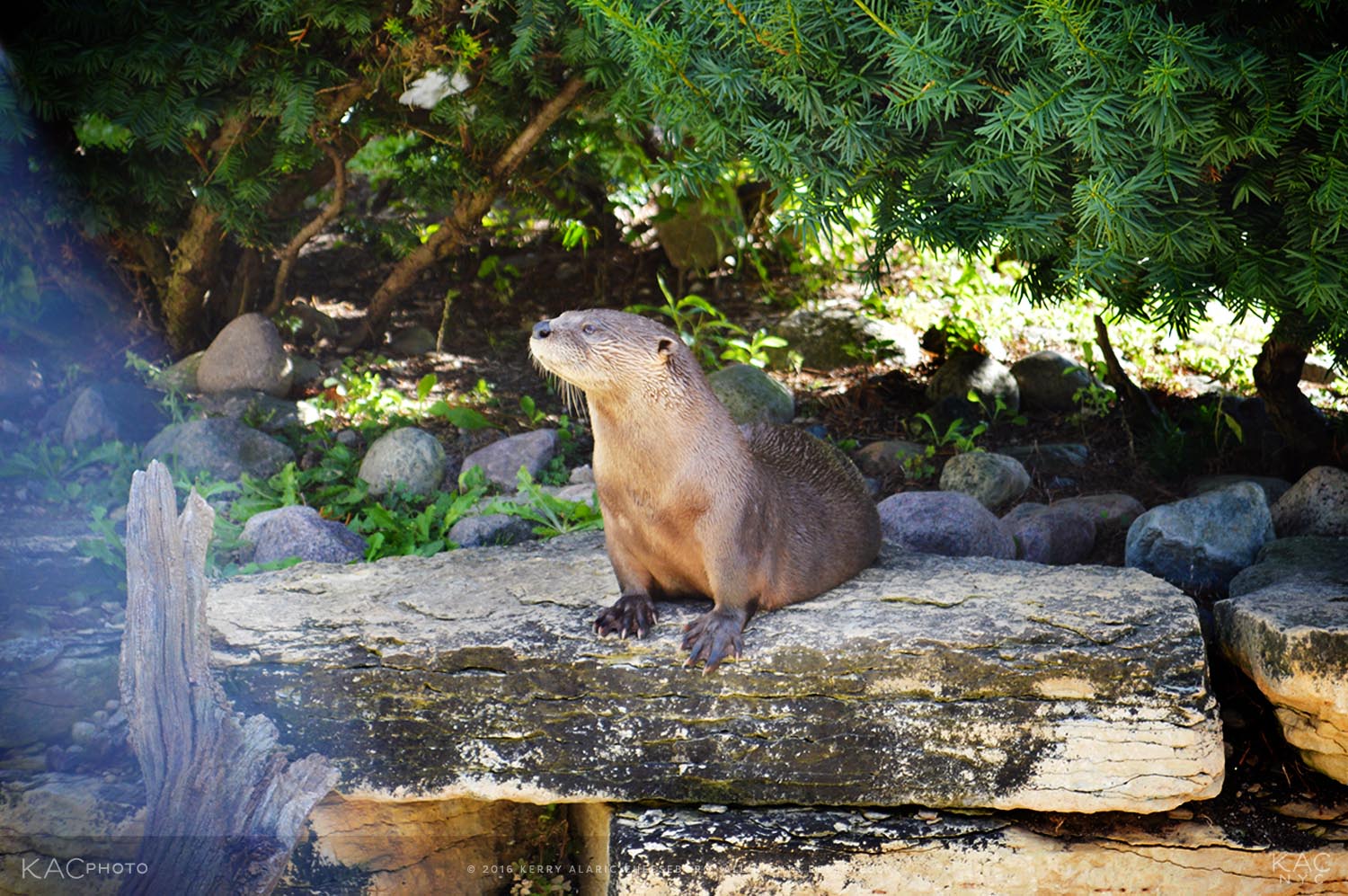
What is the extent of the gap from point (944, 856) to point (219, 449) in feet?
12.2

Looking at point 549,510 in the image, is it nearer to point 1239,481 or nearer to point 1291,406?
point 1239,481

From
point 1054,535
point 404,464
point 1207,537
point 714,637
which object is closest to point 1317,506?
point 1207,537

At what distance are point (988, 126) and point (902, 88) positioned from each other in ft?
0.75

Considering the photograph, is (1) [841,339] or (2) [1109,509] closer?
(2) [1109,509]

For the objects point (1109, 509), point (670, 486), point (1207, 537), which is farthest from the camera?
point (1109, 509)

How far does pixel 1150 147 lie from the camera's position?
9.29 ft

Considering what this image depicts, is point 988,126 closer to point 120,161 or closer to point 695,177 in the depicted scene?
point 695,177

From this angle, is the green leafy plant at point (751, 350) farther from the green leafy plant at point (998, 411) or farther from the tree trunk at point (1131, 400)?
the tree trunk at point (1131, 400)

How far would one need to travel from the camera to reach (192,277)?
6.24 meters

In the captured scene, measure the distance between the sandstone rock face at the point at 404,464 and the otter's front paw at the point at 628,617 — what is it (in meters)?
2.34

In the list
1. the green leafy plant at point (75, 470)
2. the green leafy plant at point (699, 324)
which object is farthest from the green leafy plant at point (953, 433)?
the green leafy plant at point (75, 470)

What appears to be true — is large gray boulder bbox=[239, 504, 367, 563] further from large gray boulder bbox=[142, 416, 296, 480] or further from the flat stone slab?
the flat stone slab

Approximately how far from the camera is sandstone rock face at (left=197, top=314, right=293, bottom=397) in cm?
615

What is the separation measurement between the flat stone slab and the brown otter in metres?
0.09
